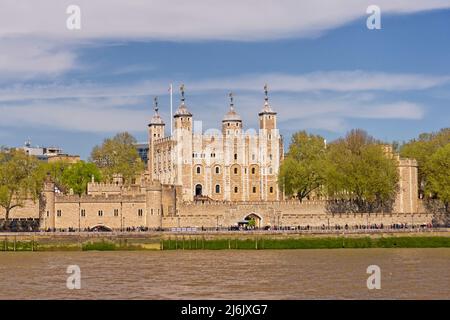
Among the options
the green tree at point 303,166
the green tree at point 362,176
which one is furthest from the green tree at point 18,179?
the green tree at point 362,176

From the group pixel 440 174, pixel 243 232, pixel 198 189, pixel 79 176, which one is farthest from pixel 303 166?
pixel 79 176

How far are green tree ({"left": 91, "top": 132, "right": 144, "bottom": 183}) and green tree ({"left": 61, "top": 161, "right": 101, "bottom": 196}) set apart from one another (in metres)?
10.3

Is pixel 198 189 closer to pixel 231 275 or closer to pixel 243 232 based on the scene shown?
pixel 243 232

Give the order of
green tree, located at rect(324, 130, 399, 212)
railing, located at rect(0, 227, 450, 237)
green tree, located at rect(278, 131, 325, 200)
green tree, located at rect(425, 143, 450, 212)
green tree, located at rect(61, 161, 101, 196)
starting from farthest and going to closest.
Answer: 1. green tree, located at rect(61, 161, 101, 196)
2. green tree, located at rect(278, 131, 325, 200)
3. green tree, located at rect(324, 130, 399, 212)
4. green tree, located at rect(425, 143, 450, 212)
5. railing, located at rect(0, 227, 450, 237)

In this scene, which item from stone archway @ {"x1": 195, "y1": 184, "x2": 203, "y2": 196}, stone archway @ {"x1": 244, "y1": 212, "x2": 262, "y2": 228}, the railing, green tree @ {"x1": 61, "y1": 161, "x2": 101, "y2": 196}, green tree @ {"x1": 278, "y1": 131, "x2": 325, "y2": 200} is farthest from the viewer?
stone archway @ {"x1": 195, "y1": 184, "x2": 203, "y2": 196}

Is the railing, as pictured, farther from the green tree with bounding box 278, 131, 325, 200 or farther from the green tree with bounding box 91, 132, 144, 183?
the green tree with bounding box 91, 132, 144, 183

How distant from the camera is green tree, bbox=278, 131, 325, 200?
333 feet

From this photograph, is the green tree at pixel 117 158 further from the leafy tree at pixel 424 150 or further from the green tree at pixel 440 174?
the green tree at pixel 440 174

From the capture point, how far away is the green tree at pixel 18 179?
301 feet

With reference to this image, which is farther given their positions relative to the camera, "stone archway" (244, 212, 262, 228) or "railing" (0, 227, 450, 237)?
"stone archway" (244, 212, 262, 228)

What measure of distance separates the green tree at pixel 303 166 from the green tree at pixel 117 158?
22.8 m

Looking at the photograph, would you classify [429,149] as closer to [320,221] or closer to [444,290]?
[320,221]

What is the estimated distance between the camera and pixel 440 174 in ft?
303

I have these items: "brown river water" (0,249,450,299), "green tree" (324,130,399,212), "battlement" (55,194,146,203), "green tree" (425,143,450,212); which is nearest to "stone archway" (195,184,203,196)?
"green tree" (324,130,399,212)
